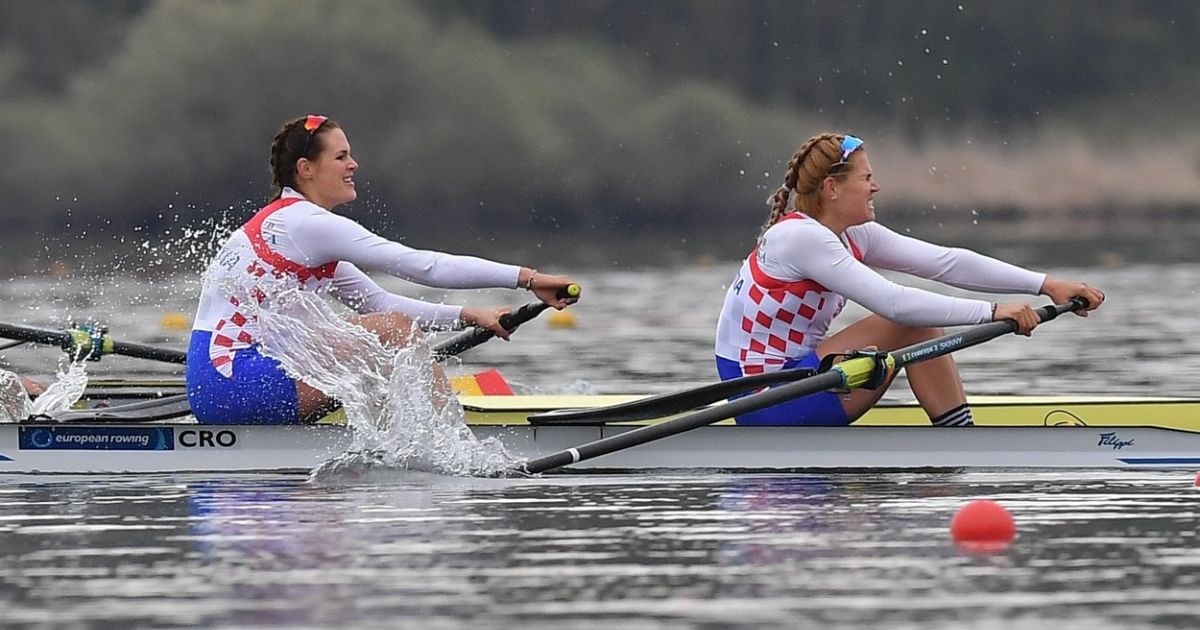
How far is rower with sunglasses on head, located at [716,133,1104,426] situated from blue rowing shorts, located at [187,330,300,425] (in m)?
→ 1.68

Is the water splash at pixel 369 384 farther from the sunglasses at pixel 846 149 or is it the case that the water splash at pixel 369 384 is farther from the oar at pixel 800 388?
the sunglasses at pixel 846 149

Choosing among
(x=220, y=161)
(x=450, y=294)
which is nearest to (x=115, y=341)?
(x=450, y=294)

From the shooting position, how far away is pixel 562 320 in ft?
70.2

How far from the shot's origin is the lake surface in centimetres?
602

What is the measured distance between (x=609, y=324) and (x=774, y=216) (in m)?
11.8

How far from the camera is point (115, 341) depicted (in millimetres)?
11203

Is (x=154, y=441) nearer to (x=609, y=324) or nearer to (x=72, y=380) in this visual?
(x=72, y=380)

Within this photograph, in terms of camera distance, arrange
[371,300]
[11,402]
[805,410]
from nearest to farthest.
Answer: [805,410] < [371,300] < [11,402]

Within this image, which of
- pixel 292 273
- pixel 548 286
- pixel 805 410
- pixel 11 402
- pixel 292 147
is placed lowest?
pixel 805 410

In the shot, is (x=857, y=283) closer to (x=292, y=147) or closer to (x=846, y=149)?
(x=846, y=149)

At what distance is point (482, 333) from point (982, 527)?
322 cm

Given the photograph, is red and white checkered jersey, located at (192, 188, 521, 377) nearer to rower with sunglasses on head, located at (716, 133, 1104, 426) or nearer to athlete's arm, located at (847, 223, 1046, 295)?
rower with sunglasses on head, located at (716, 133, 1104, 426)

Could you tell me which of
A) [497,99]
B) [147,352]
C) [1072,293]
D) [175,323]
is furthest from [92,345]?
[497,99]

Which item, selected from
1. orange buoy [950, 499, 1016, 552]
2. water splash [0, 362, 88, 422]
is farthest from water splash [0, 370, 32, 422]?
orange buoy [950, 499, 1016, 552]
